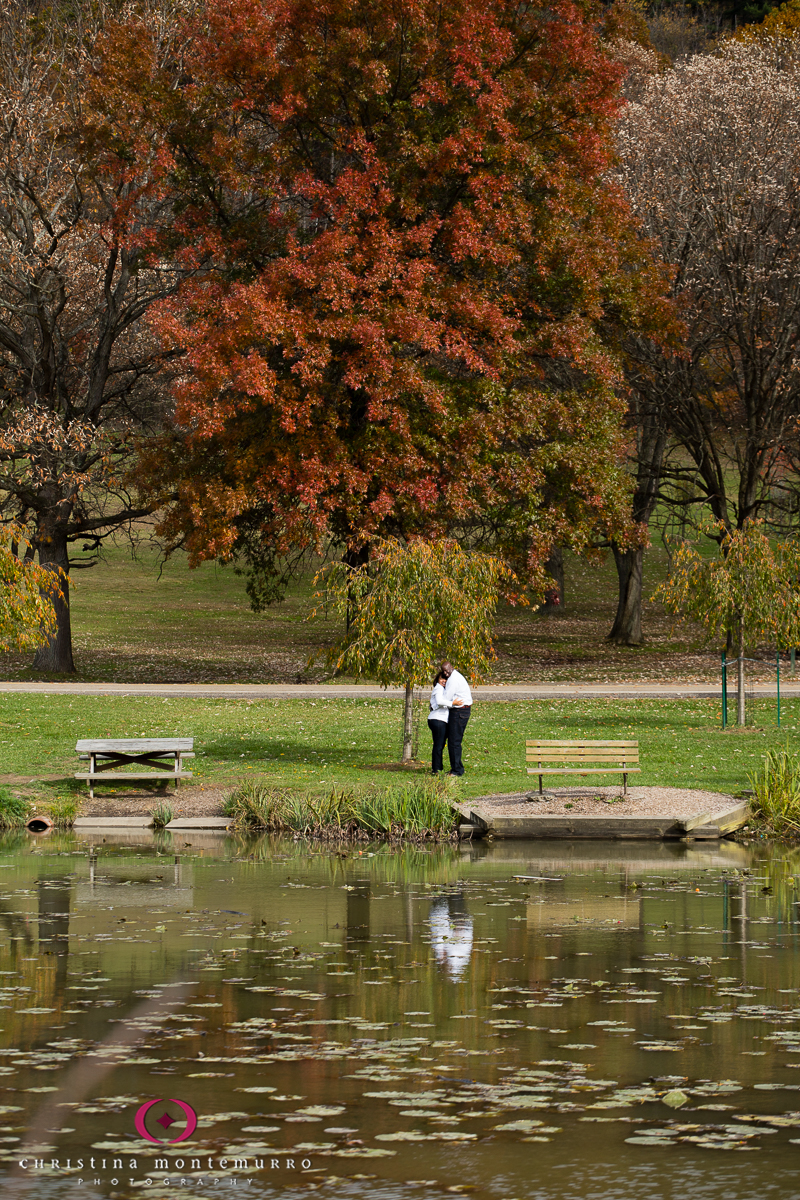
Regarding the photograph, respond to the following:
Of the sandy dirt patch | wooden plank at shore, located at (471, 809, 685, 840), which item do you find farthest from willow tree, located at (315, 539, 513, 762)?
wooden plank at shore, located at (471, 809, 685, 840)

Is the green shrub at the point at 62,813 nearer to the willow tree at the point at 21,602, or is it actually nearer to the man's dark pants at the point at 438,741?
the willow tree at the point at 21,602

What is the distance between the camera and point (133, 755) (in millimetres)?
19469

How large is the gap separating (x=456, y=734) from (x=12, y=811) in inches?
234

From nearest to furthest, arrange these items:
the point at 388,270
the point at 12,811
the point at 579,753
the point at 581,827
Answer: the point at 581,827
the point at 12,811
the point at 579,753
the point at 388,270

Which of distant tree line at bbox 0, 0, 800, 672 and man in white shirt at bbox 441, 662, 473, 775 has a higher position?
distant tree line at bbox 0, 0, 800, 672

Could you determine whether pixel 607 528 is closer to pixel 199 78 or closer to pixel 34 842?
pixel 199 78

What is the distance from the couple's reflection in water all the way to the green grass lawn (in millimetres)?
6056

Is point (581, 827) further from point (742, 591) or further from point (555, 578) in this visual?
point (555, 578)

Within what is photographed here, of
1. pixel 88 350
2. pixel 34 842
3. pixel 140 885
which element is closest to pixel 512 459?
pixel 88 350

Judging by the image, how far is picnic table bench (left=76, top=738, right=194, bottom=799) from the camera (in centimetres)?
1867

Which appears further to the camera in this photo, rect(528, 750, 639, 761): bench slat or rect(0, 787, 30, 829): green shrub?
rect(528, 750, 639, 761): bench slat

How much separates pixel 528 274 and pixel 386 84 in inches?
238

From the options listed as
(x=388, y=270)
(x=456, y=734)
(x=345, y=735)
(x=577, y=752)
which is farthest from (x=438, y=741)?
(x=388, y=270)

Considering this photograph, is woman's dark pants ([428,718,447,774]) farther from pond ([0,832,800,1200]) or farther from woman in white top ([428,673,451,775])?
pond ([0,832,800,1200])
